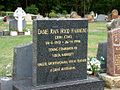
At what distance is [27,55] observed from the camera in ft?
23.9

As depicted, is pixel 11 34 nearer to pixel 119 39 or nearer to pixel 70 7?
Result: pixel 119 39

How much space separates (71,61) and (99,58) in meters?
2.26

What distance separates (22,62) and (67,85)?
116 cm

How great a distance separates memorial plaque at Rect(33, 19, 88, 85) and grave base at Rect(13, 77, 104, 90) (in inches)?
3.7

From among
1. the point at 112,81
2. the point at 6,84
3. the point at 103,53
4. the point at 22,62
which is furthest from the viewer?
the point at 103,53

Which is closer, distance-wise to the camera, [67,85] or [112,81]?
[67,85]

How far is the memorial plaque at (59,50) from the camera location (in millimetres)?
6457

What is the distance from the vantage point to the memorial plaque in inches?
254

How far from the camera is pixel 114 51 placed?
813cm

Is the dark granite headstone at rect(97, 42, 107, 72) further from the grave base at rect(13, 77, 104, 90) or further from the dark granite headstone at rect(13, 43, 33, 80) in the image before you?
the dark granite headstone at rect(13, 43, 33, 80)

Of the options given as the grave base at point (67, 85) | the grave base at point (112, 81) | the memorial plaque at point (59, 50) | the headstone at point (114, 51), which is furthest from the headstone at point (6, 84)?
the headstone at point (114, 51)

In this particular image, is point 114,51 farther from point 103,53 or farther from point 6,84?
point 6,84

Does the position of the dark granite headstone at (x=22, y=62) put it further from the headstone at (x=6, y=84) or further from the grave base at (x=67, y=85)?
the grave base at (x=67, y=85)

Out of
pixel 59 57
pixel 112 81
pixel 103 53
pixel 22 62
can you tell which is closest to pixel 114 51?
pixel 112 81
